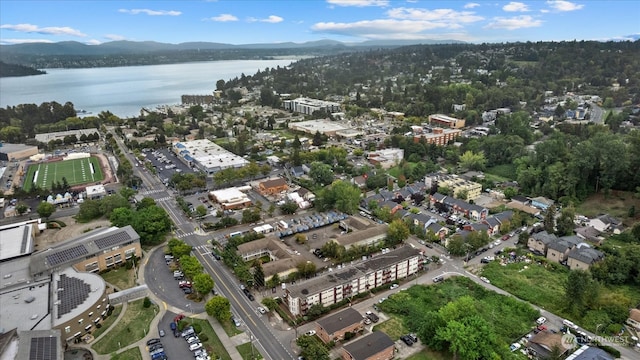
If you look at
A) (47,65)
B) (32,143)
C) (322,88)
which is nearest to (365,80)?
(322,88)

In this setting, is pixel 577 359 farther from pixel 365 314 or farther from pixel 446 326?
pixel 365 314

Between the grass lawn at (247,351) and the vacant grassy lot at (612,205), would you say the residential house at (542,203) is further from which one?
the grass lawn at (247,351)

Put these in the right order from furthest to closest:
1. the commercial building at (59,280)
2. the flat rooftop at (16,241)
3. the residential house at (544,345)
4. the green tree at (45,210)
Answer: the green tree at (45,210) < the flat rooftop at (16,241) < the commercial building at (59,280) < the residential house at (544,345)

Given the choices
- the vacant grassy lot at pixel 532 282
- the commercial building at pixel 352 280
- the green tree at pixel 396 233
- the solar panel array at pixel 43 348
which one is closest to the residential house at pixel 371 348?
the commercial building at pixel 352 280

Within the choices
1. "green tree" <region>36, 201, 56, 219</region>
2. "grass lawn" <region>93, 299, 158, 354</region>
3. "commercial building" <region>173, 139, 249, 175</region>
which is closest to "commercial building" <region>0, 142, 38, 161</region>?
"commercial building" <region>173, 139, 249, 175</region>

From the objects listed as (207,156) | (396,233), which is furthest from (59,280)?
(207,156)

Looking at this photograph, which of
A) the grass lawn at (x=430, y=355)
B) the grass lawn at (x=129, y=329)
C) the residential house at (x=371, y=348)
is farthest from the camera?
the grass lawn at (x=129, y=329)

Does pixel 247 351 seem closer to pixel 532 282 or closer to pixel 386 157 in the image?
pixel 532 282
